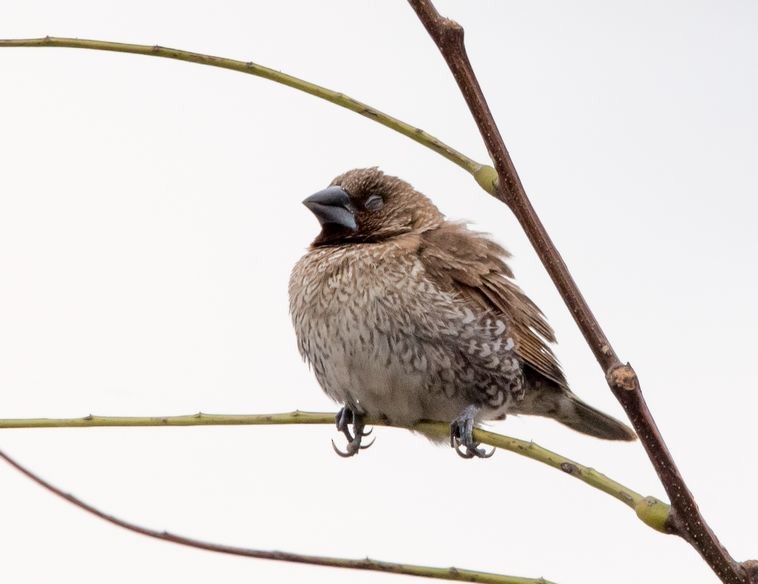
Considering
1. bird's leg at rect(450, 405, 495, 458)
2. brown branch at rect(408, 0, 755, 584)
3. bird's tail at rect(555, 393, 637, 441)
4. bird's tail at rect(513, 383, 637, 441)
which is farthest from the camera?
bird's tail at rect(555, 393, 637, 441)

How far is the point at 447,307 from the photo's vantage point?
11.2 ft

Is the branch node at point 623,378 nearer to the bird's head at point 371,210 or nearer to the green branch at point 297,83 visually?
the green branch at point 297,83

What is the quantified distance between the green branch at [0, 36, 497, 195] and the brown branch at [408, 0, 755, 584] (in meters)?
0.08

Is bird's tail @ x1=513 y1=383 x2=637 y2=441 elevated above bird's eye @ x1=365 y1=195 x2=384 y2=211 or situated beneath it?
situated beneath

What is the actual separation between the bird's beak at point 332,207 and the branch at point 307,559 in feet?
7.90

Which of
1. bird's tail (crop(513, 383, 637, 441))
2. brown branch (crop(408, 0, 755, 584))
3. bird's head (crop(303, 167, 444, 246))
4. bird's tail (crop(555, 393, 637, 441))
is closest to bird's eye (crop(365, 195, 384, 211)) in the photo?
bird's head (crop(303, 167, 444, 246))

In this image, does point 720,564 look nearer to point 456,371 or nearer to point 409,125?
point 409,125

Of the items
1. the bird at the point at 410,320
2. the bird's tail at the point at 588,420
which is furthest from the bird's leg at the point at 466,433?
the bird's tail at the point at 588,420

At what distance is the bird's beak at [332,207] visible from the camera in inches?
144

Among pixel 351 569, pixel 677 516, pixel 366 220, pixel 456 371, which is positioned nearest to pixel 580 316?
pixel 677 516

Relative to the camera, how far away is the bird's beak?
12.0 feet

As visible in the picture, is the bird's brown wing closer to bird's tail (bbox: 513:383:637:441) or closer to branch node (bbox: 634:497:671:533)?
bird's tail (bbox: 513:383:637:441)

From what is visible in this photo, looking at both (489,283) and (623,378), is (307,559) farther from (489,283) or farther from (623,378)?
(489,283)

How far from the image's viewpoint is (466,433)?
3230 millimetres
